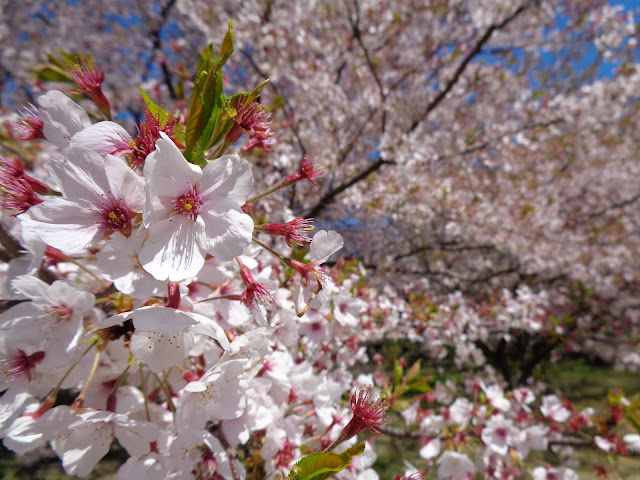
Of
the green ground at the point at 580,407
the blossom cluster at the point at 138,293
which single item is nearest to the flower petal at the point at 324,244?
the blossom cluster at the point at 138,293

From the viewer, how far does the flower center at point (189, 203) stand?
2.66 ft

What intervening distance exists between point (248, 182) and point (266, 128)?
0.29m

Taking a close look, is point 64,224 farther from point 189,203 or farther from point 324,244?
point 324,244

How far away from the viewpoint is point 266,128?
990 mm

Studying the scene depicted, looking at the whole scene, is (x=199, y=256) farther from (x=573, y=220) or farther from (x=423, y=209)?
(x=573, y=220)

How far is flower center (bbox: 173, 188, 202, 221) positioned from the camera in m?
0.81

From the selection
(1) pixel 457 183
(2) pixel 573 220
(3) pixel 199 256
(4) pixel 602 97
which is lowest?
(3) pixel 199 256

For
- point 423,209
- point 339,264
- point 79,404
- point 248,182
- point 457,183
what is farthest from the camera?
point 457,183

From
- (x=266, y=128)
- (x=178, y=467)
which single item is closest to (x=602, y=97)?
(x=266, y=128)

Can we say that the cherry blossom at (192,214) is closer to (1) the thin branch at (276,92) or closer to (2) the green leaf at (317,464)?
(2) the green leaf at (317,464)

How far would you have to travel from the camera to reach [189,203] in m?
0.81

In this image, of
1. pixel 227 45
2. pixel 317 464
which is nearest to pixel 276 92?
pixel 227 45

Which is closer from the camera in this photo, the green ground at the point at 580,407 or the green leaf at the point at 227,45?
the green leaf at the point at 227,45

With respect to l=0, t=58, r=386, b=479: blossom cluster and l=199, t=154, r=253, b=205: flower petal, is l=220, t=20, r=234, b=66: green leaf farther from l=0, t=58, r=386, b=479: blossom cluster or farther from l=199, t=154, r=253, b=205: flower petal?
l=199, t=154, r=253, b=205: flower petal
